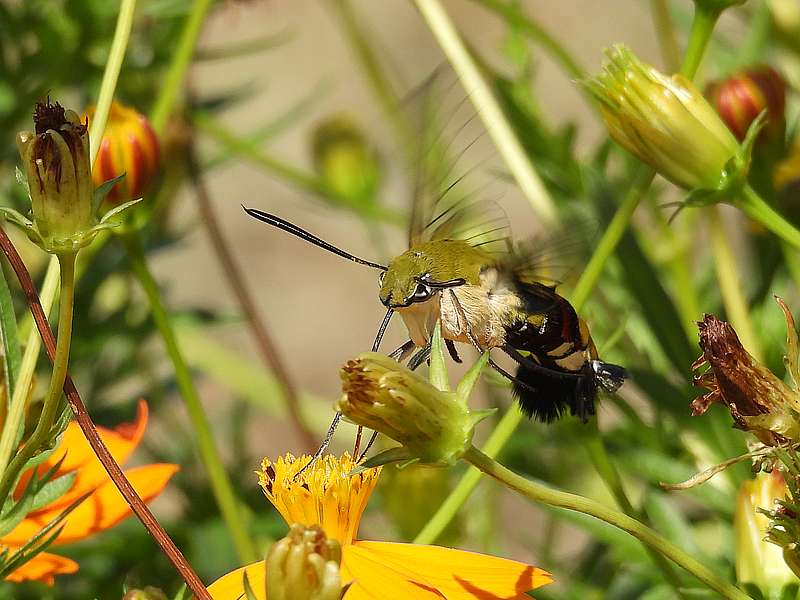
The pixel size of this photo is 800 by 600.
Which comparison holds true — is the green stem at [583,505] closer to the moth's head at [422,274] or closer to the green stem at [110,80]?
the moth's head at [422,274]

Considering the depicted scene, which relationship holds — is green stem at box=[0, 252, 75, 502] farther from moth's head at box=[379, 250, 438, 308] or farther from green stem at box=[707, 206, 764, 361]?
green stem at box=[707, 206, 764, 361]

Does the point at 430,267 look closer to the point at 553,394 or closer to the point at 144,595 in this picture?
the point at 553,394

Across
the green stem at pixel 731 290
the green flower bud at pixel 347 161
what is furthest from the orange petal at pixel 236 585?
the green flower bud at pixel 347 161

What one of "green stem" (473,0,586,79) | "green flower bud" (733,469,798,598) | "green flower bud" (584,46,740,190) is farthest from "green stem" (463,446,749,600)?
"green stem" (473,0,586,79)

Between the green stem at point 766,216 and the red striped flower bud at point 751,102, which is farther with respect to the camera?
the red striped flower bud at point 751,102

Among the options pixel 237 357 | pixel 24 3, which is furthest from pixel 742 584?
pixel 237 357

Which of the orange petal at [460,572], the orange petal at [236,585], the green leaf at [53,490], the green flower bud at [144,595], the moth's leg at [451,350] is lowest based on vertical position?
the orange petal at [460,572]

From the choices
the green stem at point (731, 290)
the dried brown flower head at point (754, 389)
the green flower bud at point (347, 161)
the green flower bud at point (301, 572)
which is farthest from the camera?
the green flower bud at point (347, 161)
